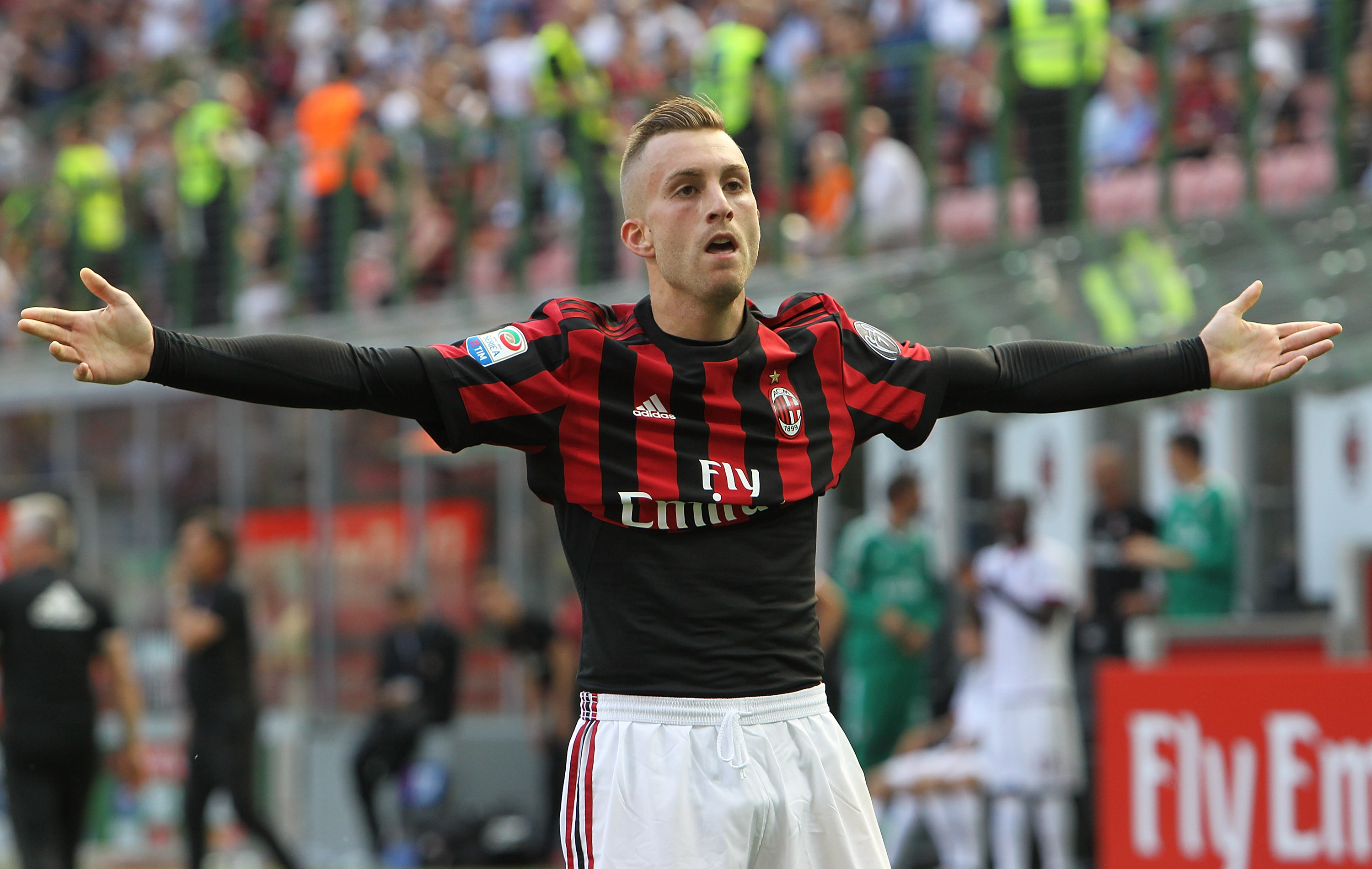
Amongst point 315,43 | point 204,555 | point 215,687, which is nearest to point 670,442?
point 204,555

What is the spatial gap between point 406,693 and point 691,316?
10.1 meters

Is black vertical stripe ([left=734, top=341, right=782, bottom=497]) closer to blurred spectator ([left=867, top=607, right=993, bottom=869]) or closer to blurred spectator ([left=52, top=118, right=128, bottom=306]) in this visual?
blurred spectator ([left=867, top=607, right=993, bottom=869])

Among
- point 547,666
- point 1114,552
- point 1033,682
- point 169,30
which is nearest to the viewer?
point 1033,682

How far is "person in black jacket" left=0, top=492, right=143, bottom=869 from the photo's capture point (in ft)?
31.1

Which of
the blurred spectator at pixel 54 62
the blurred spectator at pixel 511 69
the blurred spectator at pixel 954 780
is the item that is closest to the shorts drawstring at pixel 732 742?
the blurred spectator at pixel 954 780

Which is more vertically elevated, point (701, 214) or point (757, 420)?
point (701, 214)

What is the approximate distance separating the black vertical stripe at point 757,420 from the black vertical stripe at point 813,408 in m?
0.08

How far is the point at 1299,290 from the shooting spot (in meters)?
Result: 9.89

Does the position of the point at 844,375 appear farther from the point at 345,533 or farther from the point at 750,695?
the point at 345,533

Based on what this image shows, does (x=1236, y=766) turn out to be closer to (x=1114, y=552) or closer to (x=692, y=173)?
(x=1114, y=552)

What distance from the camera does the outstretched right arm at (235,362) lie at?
3.47 m

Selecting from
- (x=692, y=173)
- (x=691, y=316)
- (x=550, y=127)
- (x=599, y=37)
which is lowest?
(x=691, y=316)

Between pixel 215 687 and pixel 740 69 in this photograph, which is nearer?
pixel 215 687

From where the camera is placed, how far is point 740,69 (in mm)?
13844
